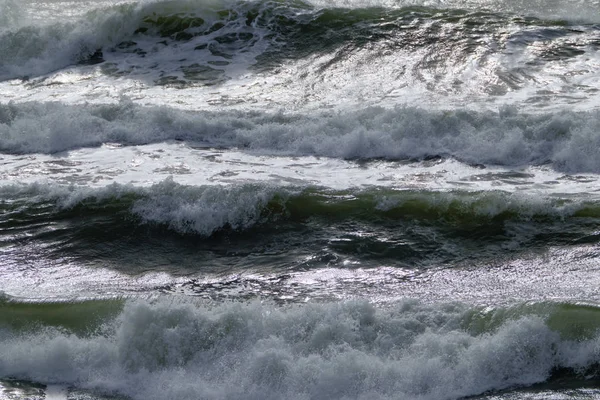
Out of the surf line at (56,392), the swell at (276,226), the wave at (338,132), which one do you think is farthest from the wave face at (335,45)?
the surf line at (56,392)

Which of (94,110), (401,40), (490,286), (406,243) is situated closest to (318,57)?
(401,40)

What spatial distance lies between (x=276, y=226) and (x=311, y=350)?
8.58 ft

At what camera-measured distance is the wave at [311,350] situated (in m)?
6.18

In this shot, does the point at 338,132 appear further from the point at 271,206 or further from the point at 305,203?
the point at 271,206

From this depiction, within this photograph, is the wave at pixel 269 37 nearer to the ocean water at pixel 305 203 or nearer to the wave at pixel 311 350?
the ocean water at pixel 305 203

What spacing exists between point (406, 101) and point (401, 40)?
296 cm

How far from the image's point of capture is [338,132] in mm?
10938

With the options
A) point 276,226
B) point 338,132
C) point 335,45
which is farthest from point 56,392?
point 335,45

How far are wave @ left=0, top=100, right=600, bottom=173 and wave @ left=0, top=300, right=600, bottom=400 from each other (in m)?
3.80

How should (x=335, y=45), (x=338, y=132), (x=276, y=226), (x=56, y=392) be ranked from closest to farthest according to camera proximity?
(x=56, y=392) → (x=276, y=226) → (x=338, y=132) → (x=335, y=45)

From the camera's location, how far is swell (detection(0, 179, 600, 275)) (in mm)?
8156

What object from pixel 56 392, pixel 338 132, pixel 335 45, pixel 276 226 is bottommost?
pixel 56 392

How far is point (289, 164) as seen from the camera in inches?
411

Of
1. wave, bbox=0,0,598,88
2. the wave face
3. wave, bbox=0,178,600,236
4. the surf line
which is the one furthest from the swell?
wave, bbox=0,0,598,88
